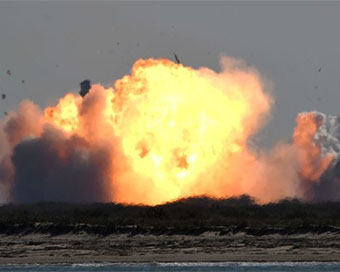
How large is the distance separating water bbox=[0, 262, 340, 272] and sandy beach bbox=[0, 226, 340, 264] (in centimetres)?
107

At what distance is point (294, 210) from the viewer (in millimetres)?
72125

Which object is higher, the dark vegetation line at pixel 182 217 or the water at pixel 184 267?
the dark vegetation line at pixel 182 217

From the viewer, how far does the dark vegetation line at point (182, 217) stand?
206ft

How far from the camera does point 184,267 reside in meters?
54.1

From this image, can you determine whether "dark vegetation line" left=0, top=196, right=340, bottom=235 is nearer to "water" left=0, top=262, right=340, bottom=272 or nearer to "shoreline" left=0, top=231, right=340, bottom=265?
"shoreline" left=0, top=231, right=340, bottom=265

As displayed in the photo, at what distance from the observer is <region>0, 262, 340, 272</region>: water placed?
53.2 m

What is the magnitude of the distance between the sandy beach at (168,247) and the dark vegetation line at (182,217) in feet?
1.92

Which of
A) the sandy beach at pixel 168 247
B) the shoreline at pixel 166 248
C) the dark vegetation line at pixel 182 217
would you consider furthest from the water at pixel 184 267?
the dark vegetation line at pixel 182 217

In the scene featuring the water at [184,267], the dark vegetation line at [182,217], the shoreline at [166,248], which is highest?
the dark vegetation line at [182,217]

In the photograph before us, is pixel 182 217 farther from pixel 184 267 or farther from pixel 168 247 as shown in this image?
pixel 184 267

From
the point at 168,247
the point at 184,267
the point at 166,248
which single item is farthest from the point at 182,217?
the point at 184,267

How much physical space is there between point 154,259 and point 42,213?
18.2 metres

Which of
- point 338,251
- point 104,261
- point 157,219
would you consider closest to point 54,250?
point 104,261

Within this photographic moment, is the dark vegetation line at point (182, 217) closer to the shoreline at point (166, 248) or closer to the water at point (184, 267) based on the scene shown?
the shoreline at point (166, 248)
